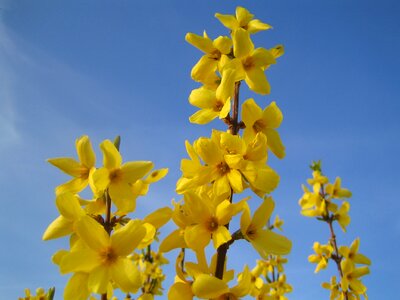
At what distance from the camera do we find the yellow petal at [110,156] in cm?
162

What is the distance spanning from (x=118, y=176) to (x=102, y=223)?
0.23 m

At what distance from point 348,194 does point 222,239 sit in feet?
16.4

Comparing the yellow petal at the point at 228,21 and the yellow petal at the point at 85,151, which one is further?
the yellow petal at the point at 228,21

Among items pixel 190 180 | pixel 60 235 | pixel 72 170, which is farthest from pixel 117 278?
pixel 72 170

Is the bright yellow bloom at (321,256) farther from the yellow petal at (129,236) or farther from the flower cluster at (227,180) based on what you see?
the yellow petal at (129,236)

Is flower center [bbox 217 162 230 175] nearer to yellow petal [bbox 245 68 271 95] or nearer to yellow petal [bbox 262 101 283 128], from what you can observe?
yellow petal [bbox 262 101 283 128]

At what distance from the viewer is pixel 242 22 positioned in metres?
2.16

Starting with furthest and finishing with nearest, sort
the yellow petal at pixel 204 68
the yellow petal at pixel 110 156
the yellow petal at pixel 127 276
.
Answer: the yellow petal at pixel 204 68, the yellow petal at pixel 110 156, the yellow petal at pixel 127 276

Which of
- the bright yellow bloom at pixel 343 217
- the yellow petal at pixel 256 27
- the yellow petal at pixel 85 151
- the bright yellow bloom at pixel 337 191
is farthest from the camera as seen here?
the bright yellow bloom at pixel 337 191

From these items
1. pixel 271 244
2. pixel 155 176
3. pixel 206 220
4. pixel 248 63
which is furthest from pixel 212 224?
pixel 248 63

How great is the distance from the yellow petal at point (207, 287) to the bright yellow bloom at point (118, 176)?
516mm

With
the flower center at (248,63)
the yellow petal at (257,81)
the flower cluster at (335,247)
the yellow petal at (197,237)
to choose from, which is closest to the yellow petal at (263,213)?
the yellow petal at (197,237)

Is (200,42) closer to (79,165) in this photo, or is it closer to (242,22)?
(242,22)

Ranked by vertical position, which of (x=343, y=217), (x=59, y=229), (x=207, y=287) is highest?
(x=343, y=217)
